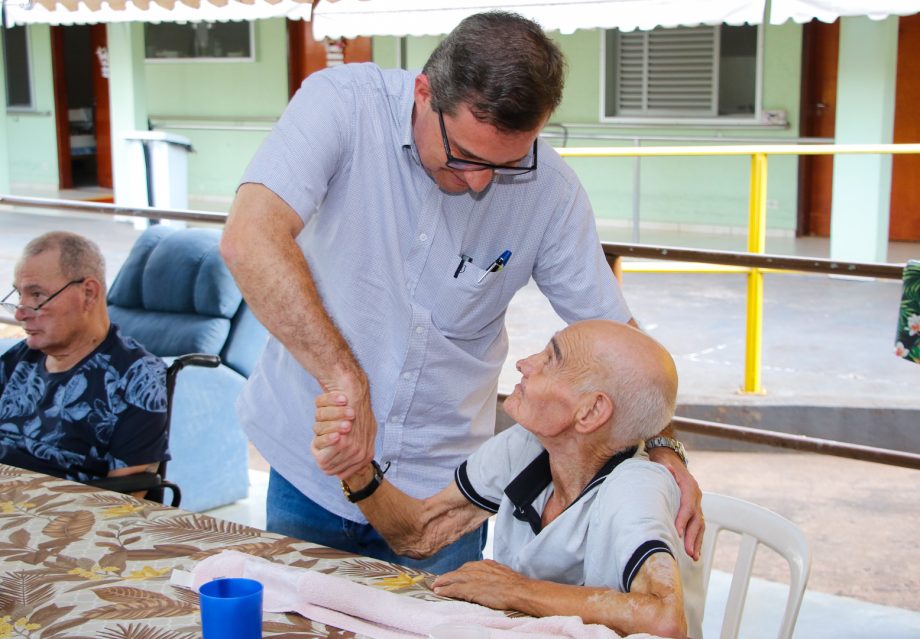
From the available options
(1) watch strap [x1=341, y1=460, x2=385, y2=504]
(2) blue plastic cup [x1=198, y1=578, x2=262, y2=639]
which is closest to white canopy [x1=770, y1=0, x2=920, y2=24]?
(1) watch strap [x1=341, y1=460, x2=385, y2=504]

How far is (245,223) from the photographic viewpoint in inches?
70.9

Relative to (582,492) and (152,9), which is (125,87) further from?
(582,492)

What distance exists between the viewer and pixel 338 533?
2139 mm

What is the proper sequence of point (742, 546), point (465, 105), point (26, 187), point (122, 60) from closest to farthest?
point (465, 105) → point (742, 546) → point (122, 60) → point (26, 187)

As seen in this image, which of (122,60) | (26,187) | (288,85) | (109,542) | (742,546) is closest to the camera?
(109,542)

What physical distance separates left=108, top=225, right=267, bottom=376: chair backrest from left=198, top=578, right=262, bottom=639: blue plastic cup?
2.97m

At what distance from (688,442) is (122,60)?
8204mm

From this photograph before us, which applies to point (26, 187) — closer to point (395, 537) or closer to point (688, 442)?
point (688, 442)

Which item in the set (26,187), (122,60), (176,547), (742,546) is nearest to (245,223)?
(176,547)

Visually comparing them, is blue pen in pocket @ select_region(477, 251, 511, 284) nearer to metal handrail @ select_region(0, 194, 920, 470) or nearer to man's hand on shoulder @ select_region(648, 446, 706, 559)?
man's hand on shoulder @ select_region(648, 446, 706, 559)

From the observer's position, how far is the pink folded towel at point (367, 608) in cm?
149

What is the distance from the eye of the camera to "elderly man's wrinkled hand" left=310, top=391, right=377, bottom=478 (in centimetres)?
172

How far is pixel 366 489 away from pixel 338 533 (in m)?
0.22

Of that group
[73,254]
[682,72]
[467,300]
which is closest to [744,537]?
[467,300]
